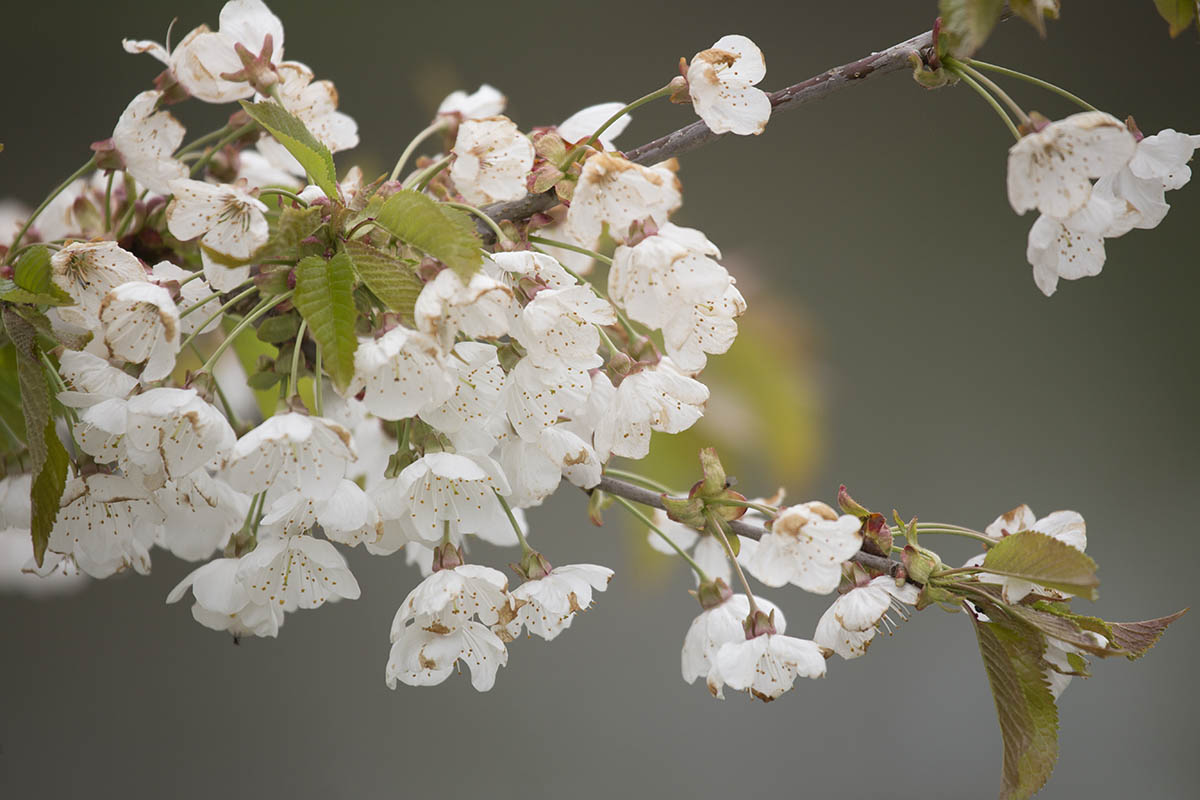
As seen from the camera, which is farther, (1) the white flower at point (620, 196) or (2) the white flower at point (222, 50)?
(2) the white flower at point (222, 50)

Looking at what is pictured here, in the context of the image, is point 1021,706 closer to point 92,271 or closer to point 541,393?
point 541,393

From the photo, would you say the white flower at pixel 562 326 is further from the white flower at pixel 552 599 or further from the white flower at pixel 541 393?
the white flower at pixel 552 599

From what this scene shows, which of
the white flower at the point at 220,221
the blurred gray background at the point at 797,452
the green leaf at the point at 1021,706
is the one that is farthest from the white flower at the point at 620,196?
the blurred gray background at the point at 797,452

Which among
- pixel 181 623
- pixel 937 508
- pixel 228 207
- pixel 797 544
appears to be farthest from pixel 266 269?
pixel 937 508

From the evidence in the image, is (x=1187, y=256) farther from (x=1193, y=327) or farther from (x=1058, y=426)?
Result: (x=1058, y=426)

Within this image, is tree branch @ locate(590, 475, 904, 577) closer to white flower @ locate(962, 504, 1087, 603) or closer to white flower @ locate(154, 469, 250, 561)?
white flower @ locate(962, 504, 1087, 603)

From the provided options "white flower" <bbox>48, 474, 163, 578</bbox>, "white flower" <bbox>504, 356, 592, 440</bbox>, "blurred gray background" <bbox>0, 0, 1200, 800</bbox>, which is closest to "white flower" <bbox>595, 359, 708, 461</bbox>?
"white flower" <bbox>504, 356, 592, 440</bbox>
